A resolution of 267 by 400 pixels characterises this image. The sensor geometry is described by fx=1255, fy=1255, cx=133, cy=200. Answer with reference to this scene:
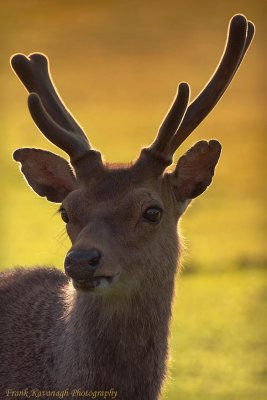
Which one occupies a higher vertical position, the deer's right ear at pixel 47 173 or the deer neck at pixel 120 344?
the deer's right ear at pixel 47 173

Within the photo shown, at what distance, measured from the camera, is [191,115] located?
7414 millimetres

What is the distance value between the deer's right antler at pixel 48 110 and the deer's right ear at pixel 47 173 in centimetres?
14

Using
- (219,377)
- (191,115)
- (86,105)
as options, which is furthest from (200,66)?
(191,115)

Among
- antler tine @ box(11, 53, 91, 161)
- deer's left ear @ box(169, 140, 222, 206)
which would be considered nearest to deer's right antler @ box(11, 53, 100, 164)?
antler tine @ box(11, 53, 91, 161)

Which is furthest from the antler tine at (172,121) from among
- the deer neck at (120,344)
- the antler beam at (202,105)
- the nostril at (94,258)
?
the nostril at (94,258)

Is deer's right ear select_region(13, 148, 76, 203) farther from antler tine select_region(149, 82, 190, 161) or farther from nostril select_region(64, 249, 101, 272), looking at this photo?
nostril select_region(64, 249, 101, 272)

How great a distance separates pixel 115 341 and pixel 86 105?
1687 centimetres

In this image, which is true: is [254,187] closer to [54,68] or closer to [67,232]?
[54,68]

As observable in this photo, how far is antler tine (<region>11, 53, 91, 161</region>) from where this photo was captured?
7.24 meters

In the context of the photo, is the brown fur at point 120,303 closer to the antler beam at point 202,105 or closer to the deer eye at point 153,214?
the deer eye at point 153,214

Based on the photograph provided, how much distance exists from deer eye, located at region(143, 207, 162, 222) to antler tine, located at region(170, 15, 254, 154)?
69 centimetres

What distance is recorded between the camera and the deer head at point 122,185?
6594 mm

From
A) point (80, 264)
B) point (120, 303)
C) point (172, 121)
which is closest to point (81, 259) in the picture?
point (80, 264)

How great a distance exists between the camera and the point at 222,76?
24.6ft
